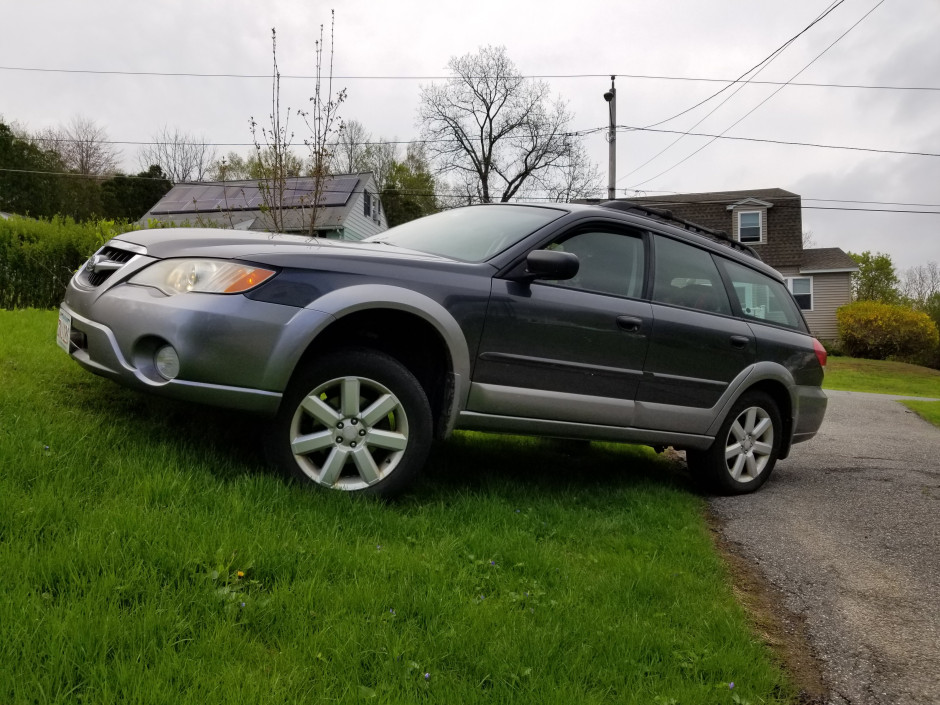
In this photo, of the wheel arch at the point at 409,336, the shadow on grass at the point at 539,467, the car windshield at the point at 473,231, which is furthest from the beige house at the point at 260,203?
the wheel arch at the point at 409,336

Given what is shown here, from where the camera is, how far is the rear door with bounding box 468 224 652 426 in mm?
3848

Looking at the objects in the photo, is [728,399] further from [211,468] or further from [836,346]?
[836,346]

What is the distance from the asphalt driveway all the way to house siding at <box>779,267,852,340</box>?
2726 cm

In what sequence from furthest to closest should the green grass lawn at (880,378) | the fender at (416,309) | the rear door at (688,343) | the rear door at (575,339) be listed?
the green grass lawn at (880,378), the rear door at (688,343), the rear door at (575,339), the fender at (416,309)

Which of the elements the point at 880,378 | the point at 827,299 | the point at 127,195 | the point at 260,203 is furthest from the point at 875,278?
the point at 127,195

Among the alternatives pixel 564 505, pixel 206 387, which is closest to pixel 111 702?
pixel 206 387

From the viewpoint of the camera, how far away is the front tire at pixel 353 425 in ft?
11.1

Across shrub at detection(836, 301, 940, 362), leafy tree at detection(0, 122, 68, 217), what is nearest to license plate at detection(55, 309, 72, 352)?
shrub at detection(836, 301, 940, 362)

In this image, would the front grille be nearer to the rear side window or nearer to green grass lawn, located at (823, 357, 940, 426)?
the rear side window

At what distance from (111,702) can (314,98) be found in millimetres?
9077

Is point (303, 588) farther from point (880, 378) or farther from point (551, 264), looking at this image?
point (880, 378)

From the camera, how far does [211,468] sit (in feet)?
11.4

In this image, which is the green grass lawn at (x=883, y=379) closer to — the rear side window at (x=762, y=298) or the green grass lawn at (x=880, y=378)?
the green grass lawn at (x=880, y=378)

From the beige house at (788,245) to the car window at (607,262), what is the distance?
97.4ft
